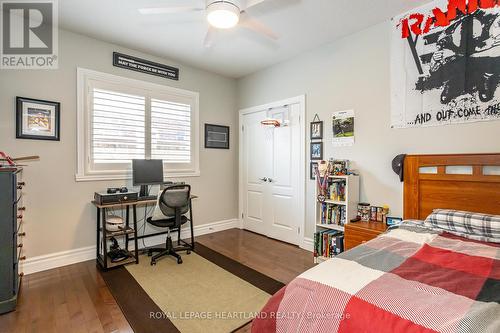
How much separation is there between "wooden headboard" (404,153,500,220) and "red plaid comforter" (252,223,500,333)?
821mm

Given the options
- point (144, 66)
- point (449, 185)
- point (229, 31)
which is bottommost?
point (449, 185)

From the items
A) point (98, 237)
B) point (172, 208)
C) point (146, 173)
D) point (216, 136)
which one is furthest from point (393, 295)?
point (216, 136)

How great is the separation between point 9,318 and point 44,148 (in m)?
1.71

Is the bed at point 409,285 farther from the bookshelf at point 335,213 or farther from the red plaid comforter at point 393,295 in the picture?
the bookshelf at point 335,213

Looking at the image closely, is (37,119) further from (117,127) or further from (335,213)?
(335,213)

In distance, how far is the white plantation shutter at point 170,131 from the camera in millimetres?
3729

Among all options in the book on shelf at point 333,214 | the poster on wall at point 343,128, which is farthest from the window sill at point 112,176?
the poster on wall at point 343,128

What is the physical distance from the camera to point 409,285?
3.73 feet

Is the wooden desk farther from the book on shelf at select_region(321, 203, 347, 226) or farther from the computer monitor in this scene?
the book on shelf at select_region(321, 203, 347, 226)

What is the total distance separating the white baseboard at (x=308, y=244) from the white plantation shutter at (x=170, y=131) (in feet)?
7.17

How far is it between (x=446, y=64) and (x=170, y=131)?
347cm

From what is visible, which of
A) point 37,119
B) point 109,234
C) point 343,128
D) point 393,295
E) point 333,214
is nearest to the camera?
point 393,295

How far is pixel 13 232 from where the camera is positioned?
214 cm

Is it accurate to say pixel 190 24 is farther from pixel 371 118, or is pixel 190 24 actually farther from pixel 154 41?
pixel 371 118
